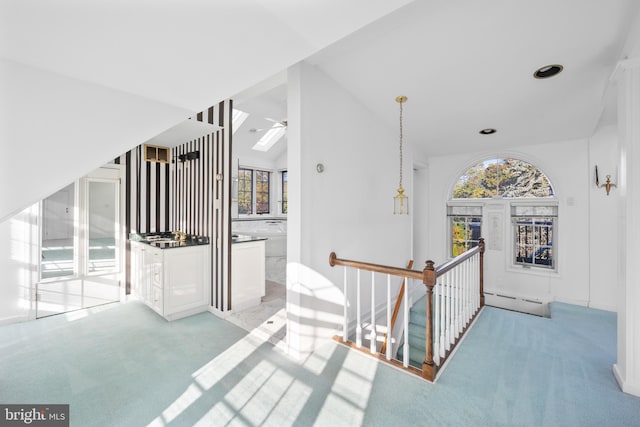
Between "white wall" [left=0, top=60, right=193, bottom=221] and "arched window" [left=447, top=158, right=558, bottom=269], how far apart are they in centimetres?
509

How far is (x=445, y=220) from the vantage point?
497cm

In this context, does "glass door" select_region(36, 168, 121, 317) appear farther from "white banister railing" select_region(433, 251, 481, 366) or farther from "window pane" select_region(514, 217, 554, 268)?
"window pane" select_region(514, 217, 554, 268)

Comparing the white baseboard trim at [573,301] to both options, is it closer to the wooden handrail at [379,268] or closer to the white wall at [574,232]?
the white wall at [574,232]

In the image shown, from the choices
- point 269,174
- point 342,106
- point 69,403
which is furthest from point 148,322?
point 269,174

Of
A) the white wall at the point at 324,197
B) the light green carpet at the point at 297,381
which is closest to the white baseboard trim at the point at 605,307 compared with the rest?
the light green carpet at the point at 297,381

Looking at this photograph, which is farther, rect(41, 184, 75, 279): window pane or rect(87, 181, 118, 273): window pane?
rect(87, 181, 118, 273): window pane

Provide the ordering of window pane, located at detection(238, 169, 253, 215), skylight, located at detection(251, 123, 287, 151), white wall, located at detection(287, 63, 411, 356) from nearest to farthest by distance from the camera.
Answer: white wall, located at detection(287, 63, 411, 356), skylight, located at detection(251, 123, 287, 151), window pane, located at detection(238, 169, 253, 215)

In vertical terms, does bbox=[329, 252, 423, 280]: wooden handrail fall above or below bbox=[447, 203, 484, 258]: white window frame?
below

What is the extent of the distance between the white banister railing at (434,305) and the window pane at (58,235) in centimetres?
354

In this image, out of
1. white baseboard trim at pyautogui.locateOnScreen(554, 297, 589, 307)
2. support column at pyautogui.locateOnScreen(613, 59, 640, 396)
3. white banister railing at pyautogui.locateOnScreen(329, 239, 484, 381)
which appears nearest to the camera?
support column at pyautogui.locateOnScreen(613, 59, 640, 396)

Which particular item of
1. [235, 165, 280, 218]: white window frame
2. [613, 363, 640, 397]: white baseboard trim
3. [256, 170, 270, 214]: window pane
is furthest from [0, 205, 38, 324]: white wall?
[613, 363, 640, 397]: white baseboard trim

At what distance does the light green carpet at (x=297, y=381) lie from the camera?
1.70m

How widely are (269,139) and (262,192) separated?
1.55 m

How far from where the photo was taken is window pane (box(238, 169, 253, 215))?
739 cm
